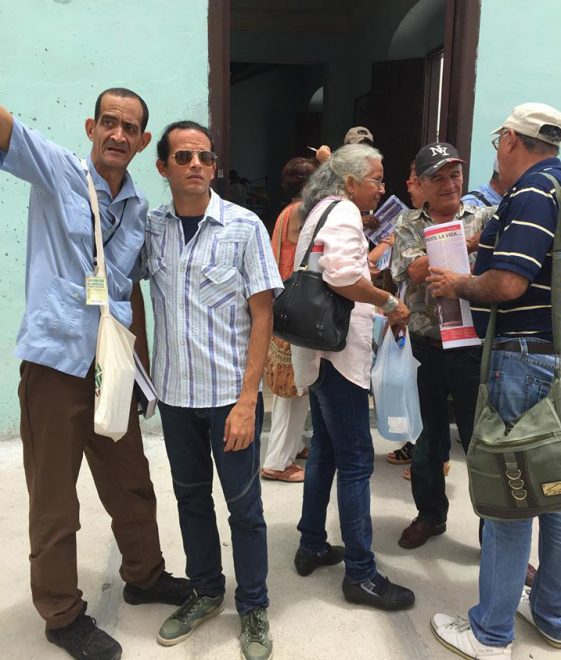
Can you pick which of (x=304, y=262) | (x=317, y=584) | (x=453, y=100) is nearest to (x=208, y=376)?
(x=304, y=262)

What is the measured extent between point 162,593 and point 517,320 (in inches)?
67.5

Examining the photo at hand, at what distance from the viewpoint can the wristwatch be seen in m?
2.31

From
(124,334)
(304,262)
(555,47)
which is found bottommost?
(124,334)

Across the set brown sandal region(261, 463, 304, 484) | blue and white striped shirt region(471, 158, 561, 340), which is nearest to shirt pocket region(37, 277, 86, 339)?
blue and white striped shirt region(471, 158, 561, 340)

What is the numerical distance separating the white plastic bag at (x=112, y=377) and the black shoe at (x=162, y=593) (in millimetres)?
823

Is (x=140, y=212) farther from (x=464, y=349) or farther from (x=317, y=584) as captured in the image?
Answer: (x=317, y=584)

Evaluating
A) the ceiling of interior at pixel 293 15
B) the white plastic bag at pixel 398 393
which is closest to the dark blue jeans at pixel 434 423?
the white plastic bag at pixel 398 393

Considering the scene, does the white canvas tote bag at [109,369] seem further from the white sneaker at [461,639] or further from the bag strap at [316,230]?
the white sneaker at [461,639]

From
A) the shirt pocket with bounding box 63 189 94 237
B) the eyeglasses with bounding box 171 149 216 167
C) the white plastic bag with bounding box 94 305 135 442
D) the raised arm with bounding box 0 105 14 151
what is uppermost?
Answer: the raised arm with bounding box 0 105 14 151

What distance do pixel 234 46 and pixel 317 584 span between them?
8.23 meters

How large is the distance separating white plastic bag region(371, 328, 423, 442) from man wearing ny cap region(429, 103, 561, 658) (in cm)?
47

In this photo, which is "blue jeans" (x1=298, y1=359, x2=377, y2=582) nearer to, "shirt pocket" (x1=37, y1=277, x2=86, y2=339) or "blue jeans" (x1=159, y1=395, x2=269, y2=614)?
"blue jeans" (x1=159, y1=395, x2=269, y2=614)

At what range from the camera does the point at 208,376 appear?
200cm

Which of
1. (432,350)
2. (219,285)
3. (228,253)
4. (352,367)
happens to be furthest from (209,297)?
(432,350)
